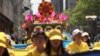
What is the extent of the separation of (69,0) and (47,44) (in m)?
141

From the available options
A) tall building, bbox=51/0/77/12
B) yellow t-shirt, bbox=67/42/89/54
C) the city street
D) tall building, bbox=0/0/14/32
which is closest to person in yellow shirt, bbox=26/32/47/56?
the city street

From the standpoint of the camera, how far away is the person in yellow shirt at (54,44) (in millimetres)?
6836

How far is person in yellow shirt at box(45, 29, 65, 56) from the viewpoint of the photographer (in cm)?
684

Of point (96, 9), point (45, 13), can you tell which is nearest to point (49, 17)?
point (45, 13)

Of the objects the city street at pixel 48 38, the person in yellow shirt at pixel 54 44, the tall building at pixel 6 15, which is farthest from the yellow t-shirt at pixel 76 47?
the tall building at pixel 6 15

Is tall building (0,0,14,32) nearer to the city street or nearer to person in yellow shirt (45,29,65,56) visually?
the city street

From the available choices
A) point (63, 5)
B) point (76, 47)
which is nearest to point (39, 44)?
point (76, 47)

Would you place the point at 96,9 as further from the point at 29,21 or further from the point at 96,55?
the point at 96,55

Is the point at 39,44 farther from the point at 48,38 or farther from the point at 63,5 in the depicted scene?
the point at 63,5

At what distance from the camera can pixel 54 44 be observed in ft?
22.7

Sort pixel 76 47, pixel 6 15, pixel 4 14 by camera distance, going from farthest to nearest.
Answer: pixel 6 15
pixel 4 14
pixel 76 47

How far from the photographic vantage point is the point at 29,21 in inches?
653

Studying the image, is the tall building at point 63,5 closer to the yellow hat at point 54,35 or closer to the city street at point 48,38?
the city street at point 48,38

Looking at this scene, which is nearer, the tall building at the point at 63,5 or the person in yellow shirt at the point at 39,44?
the person in yellow shirt at the point at 39,44
